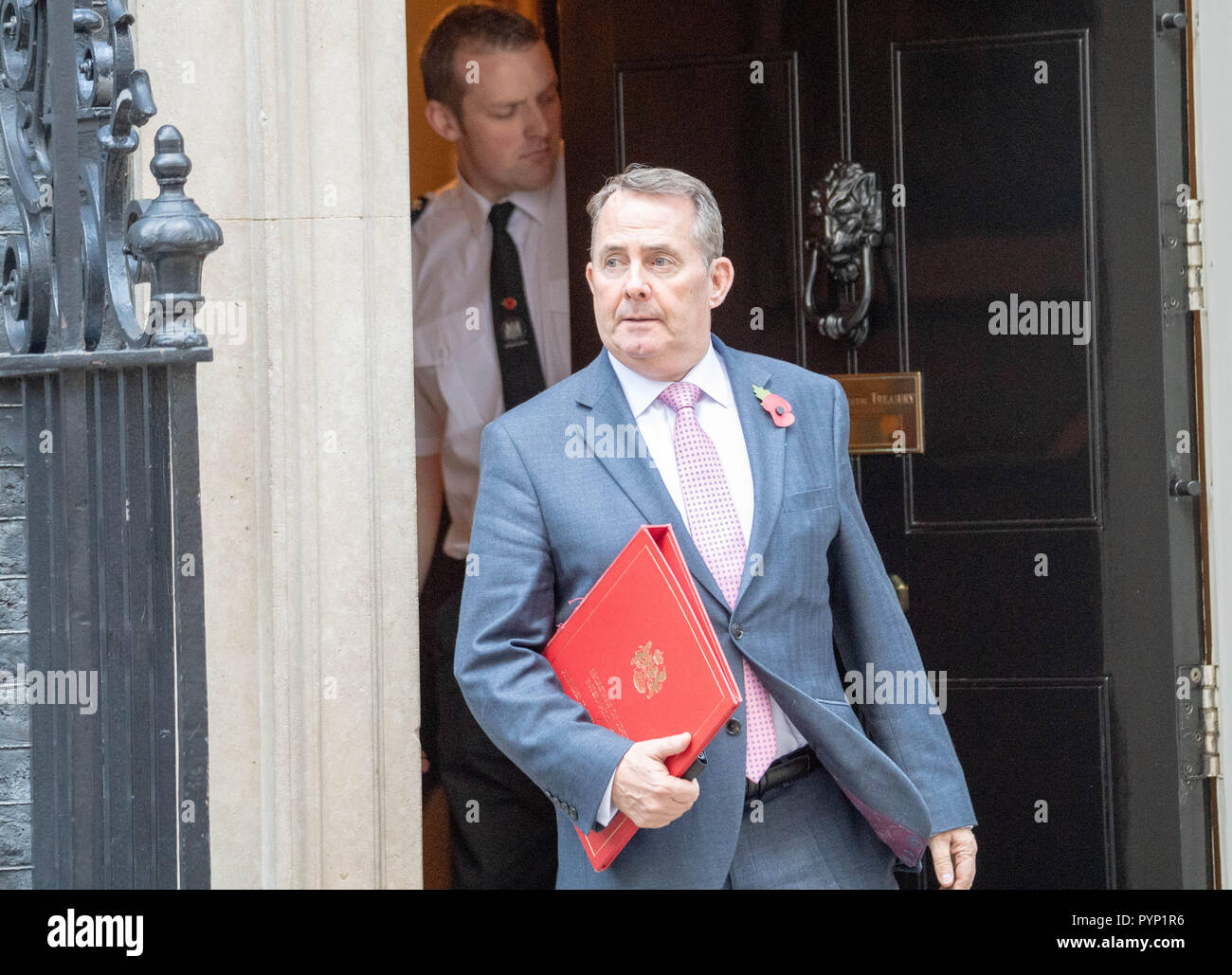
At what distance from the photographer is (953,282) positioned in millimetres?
4316

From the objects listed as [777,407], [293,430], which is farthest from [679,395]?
[293,430]

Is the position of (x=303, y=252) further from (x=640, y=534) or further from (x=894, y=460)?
(x=894, y=460)

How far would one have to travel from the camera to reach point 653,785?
8.24 feet

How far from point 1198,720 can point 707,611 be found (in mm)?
2031

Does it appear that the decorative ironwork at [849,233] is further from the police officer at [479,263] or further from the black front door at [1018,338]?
the police officer at [479,263]

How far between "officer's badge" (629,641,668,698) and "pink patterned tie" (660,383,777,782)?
236 millimetres

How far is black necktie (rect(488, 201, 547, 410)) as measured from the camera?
4656 millimetres

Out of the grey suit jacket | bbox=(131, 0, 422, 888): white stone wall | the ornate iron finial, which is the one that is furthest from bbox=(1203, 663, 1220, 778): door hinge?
the ornate iron finial

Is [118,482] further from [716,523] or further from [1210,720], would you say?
[1210,720]

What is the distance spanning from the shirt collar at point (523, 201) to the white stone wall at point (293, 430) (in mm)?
1076

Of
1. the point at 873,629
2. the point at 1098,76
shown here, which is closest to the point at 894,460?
the point at 1098,76
